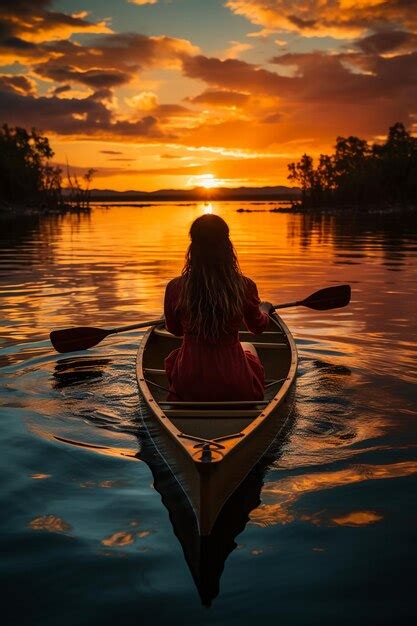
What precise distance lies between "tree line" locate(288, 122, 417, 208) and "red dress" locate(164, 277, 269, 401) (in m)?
95.8

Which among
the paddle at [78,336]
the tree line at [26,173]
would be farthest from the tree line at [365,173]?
the paddle at [78,336]

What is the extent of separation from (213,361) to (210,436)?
0.69 m

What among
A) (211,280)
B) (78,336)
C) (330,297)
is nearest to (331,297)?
(330,297)

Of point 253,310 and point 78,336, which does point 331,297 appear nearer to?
point 78,336

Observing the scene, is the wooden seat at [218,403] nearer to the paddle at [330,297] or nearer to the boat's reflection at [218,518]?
the boat's reflection at [218,518]

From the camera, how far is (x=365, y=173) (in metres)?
104

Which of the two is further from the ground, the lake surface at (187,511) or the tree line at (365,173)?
the tree line at (365,173)

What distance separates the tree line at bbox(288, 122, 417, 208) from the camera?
99000mm

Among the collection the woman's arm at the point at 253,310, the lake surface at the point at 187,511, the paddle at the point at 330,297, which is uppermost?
the woman's arm at the point at 253,310

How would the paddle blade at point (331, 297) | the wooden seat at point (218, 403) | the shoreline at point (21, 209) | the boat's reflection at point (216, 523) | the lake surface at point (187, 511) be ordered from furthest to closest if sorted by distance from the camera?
the shoreline at point (21, 209) → the paddle blade at point (331, 297) → the wooden seat at point (218, 403) → the boat's reflection at point (216, 523) → the lake surface at point (187, 511)

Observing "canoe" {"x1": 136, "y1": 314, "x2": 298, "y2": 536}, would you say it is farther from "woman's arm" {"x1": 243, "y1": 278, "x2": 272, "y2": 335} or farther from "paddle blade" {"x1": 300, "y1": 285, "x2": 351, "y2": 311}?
"paddle blade" {"x1": 300, "y1": 285, "x2": 351, "y2": 311}

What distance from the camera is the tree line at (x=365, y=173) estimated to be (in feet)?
325

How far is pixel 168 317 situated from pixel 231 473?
64.5 inches

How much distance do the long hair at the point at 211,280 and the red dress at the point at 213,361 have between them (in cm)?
13
